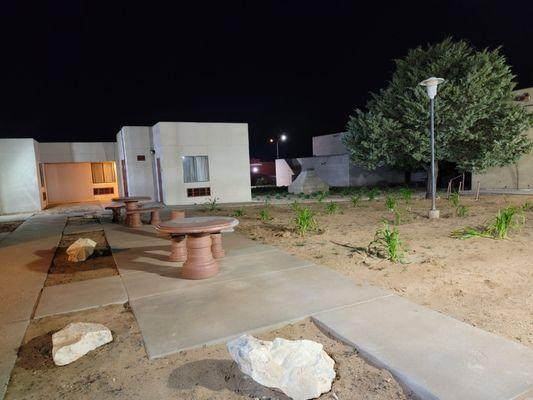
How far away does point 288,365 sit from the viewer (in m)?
2.38

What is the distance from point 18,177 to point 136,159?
195 inches

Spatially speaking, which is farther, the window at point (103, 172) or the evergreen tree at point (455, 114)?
the window at point (103, 172)

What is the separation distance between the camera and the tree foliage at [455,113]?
43.8 ft

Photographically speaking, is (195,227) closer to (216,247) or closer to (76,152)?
(216,247)

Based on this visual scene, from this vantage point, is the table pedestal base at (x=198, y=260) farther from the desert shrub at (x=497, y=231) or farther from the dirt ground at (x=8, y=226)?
the dirt ground at (x=8, y=226)

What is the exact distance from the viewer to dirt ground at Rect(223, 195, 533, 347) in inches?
142

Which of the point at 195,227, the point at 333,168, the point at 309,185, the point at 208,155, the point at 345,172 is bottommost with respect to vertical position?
the point at 309,185

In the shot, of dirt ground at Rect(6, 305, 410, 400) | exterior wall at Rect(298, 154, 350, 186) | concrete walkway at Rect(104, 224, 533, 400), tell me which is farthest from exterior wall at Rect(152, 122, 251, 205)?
dirt ground at Rect(6, 305, 410, 400)

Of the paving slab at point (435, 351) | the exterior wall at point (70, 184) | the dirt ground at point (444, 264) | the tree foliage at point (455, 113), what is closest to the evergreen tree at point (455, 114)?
the tree foliage at point (455, 113)

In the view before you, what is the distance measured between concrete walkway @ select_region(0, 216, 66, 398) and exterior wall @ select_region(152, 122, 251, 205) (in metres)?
5.71

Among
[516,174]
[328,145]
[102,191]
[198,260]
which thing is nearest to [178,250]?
[198,260]

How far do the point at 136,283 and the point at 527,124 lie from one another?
15369 millimetres

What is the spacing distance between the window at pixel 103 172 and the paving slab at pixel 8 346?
21.5 metres

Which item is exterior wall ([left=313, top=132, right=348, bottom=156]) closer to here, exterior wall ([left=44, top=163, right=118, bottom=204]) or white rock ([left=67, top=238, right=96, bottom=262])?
exterior wall ([left=44, top=163, right=118, bottom=204])
